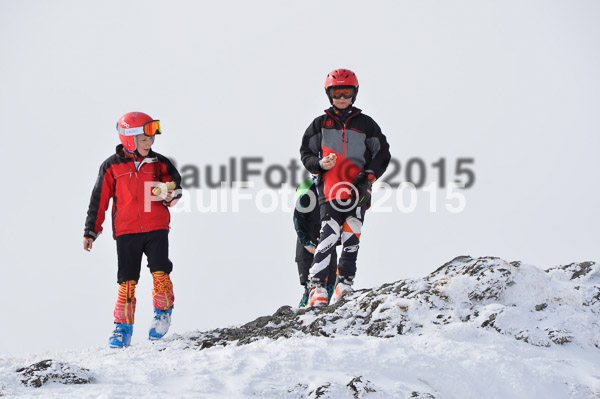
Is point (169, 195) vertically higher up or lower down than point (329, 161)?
lower down

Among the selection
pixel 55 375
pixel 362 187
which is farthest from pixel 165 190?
pixel 55 375

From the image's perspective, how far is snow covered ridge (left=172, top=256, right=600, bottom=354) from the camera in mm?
5375

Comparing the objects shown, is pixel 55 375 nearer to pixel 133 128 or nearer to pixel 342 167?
pixel 133 128

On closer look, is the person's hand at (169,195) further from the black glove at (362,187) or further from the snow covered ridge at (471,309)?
the black glove at (362,187)

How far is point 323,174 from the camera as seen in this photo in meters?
7.59

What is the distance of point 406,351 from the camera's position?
4.79 m

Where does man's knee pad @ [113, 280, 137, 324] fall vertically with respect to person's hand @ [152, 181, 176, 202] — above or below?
below

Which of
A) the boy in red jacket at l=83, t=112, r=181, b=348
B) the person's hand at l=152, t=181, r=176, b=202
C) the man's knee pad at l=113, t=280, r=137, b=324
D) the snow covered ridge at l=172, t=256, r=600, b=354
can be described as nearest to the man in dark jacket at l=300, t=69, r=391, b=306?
the snow covered ridge at l=172, t=256, r=600, b=354

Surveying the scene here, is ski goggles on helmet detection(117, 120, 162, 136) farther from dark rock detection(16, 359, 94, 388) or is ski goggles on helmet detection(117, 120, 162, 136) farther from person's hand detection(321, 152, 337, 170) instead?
dark rock detection(16, 359, 94, 388)

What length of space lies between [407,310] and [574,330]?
4.27 ft

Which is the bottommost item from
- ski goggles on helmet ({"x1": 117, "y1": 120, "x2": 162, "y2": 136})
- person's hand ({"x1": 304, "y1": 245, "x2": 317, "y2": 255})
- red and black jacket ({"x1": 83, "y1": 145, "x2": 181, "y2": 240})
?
person's hand ({"x1": 304, "y1": 245, "x2": 317, "y2": 255})

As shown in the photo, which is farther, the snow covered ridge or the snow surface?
the snow covered ridge

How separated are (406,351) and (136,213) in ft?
12.0

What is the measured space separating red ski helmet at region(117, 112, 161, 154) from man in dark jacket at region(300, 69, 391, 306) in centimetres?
168
